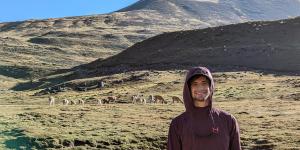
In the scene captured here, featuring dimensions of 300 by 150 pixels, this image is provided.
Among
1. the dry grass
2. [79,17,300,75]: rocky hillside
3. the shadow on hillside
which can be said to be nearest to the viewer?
the shadow on hillside

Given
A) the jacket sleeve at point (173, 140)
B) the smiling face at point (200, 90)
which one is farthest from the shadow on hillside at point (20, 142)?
the smiling face at point (200, 90)

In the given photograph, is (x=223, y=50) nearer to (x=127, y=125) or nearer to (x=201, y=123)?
(x=127, y=125)

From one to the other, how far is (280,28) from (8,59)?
66.0 metres

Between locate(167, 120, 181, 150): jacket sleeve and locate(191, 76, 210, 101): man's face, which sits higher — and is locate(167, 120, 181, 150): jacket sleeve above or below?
below

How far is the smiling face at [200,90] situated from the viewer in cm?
614

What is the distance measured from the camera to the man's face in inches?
242

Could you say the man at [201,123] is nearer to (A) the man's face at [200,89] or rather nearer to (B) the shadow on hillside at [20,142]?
(A) the man's face at [200,89]

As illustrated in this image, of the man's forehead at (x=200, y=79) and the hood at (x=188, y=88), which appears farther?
the man's forehead at (x=200, y=79)

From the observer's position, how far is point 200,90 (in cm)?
617

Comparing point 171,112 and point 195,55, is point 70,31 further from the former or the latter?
point 171,112

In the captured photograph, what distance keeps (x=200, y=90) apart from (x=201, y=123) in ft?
1.12

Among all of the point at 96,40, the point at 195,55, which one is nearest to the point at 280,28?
the point at 195,55

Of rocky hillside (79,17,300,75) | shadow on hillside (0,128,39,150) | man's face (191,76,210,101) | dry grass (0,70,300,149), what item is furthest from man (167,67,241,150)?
rocky hillside (79,17,300,75)

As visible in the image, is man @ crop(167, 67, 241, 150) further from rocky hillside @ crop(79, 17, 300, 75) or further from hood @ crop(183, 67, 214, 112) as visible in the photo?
rocky hillside @ crop(79, 17, 300, 75)
